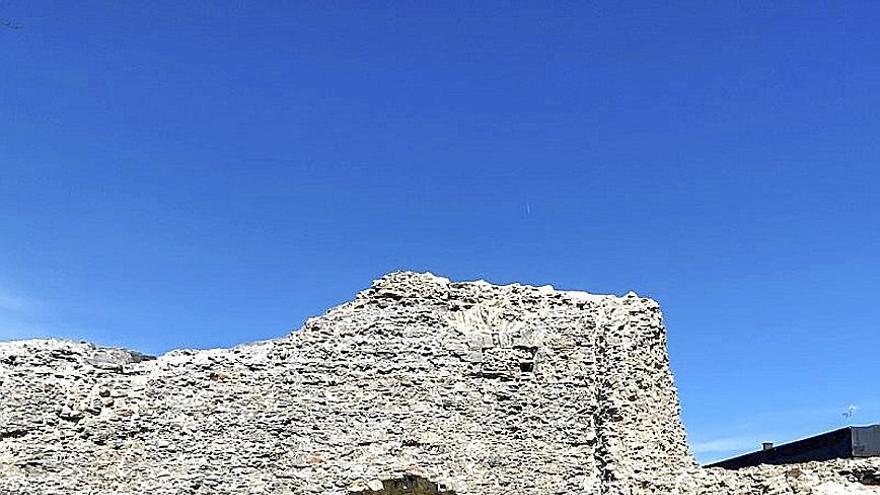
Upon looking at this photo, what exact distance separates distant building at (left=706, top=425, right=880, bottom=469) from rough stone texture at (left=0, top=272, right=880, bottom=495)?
11.2 ft

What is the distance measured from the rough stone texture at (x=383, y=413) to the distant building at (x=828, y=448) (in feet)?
11.2

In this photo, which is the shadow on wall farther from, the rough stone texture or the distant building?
the distant building

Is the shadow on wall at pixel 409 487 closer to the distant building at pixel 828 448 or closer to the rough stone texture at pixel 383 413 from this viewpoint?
the rough stone texture at pixel 383 413

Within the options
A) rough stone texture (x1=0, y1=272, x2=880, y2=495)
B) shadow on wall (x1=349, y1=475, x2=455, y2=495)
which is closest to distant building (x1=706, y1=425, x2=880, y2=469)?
rough stone texture (x1=0, y1=272, x2=880, y2=495)

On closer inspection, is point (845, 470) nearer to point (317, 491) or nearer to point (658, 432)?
point (658, 432)

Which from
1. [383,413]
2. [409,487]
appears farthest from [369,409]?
[409,487]

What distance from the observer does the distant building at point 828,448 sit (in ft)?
38.1

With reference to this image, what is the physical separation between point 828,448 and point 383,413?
7046mm

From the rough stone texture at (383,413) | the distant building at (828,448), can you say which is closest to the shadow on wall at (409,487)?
the rough stone texture at (383,413)

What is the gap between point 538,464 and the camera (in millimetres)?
8047

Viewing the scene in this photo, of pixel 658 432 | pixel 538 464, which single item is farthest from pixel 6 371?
pixel 658 432

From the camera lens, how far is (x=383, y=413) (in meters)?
8.09

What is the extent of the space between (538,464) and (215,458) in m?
2.47

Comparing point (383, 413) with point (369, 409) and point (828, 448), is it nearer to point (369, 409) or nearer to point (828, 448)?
point (369, 409)
